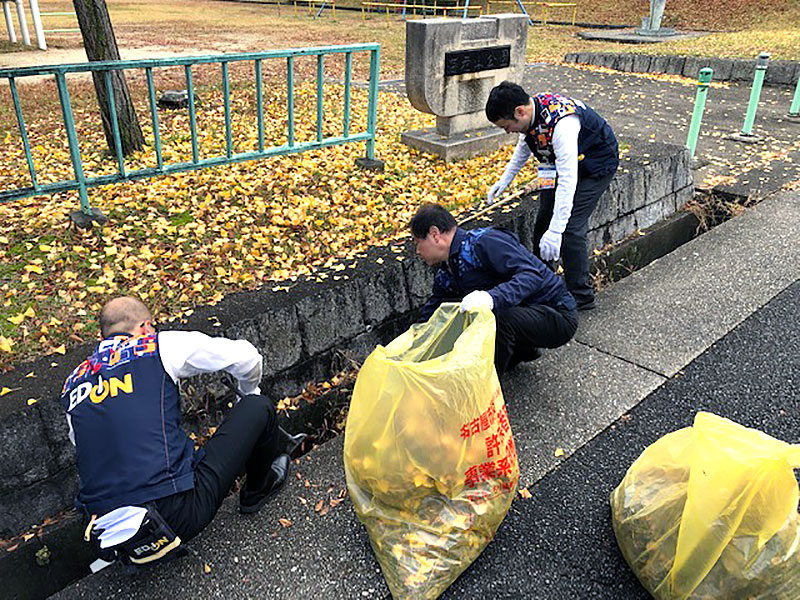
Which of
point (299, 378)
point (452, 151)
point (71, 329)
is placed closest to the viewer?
point (71, 329)

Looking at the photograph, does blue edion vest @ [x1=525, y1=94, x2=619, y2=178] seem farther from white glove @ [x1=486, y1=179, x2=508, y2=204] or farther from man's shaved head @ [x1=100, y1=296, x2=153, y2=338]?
man's shaved head @ [x1=100, y1=296, x2=153, y2=338]

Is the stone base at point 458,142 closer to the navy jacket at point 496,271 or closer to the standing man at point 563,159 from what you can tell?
A: the standing man at point 563,159

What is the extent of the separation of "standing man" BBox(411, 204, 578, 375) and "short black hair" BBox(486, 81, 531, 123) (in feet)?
2.96

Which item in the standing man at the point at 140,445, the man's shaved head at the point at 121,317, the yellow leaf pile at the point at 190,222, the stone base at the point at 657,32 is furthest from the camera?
the stone base at the point at 657,32

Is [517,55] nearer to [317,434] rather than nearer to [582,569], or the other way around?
[317,434]

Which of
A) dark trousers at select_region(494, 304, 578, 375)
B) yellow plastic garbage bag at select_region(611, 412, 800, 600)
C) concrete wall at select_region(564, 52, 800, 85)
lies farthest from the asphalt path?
concrete wall at select_region(564, 52, 800, 85)

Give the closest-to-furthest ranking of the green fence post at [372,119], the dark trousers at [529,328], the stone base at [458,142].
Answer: the dark trousers at [529,328]
the green fence post at [372,119]
the stone base at [458,142]

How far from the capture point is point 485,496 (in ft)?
7.68

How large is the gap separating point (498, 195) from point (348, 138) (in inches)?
59.6

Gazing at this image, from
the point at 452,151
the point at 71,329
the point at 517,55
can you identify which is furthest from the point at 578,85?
the point at 71,329

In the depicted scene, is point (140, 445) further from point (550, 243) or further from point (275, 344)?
Result: point (550, 243)

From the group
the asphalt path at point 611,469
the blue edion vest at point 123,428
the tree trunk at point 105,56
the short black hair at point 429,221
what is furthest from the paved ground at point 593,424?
the tree trunk at point 105,56

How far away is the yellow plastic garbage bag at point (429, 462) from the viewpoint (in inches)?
86.0

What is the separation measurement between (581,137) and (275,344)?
232 cm
